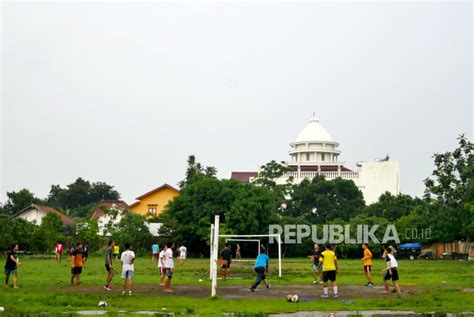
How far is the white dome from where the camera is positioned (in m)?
127

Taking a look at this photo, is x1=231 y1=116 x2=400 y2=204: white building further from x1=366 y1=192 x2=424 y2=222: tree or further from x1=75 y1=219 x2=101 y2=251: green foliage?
x1=75 y1=219 x2=101 y2=251: green foliage

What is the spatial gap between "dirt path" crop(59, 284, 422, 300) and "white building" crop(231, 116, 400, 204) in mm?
72597

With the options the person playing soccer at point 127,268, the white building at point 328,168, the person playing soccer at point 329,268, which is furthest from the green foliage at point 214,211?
the person playing soccer at point 329,268

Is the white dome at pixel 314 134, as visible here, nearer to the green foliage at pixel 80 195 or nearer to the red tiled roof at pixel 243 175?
the red tiled roof at pixel 243 175

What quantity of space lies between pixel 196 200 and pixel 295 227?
10.7 m

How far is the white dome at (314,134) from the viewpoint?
12720cm

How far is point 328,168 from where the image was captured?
12269 centimetres

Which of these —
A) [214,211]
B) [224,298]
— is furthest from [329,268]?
[214,211]

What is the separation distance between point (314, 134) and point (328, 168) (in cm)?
796

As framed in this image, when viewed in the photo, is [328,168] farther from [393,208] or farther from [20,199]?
[20,199]

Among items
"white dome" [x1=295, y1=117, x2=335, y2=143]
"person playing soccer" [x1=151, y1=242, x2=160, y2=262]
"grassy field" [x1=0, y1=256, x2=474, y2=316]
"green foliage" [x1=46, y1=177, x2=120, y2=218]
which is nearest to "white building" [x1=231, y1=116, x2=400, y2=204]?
"white dome" [x1=295, y1=117, x2=335, y2=143]

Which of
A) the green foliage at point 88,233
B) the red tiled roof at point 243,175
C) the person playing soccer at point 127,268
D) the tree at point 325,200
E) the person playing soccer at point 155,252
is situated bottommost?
the person playing soccer at point 127,268

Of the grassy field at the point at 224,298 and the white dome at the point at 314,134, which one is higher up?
the white dome at the point at 314,134

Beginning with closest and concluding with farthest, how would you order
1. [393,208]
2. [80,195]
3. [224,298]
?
[224,298]
[393,208]
[80,195]
